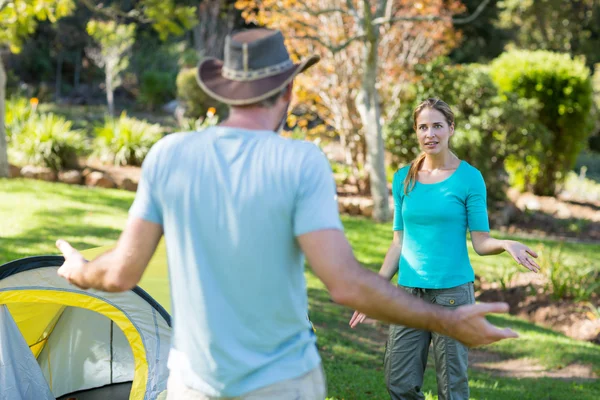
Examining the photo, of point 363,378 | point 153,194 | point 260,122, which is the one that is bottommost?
point 363,378

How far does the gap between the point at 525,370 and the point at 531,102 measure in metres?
7.60

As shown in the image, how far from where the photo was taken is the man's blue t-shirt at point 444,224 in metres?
3.35

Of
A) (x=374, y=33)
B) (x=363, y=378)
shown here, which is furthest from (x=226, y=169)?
(x=374, y=33)

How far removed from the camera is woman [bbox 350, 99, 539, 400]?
336 cm

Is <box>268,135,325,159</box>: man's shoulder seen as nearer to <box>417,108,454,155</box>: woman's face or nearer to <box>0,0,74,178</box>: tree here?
<box>417,108,454,155</box>: woman's face

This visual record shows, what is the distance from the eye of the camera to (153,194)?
1844 millimetres

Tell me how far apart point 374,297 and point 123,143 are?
11.2 meters

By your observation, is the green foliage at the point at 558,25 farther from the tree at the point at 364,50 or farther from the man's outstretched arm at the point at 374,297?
the man's outstretched arm at the point at 374,297

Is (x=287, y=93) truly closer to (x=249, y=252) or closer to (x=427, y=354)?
(x=249, y=252)

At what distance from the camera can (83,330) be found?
5.03 meters

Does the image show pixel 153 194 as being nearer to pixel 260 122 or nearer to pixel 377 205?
pixel 260 122

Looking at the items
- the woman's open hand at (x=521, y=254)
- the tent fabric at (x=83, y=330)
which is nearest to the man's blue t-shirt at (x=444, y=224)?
the woman's open hand at (x=521, y=254)

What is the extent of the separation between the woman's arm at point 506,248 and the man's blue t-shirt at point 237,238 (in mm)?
1390

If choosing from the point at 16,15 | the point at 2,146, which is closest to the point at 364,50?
the point at 16,15
